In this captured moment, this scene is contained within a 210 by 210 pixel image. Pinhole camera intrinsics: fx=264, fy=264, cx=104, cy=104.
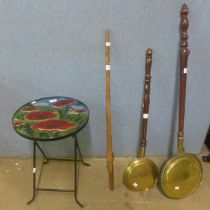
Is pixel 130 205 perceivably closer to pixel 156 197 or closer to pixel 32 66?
pixel 156 197

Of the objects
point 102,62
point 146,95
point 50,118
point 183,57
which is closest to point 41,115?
point 50,118

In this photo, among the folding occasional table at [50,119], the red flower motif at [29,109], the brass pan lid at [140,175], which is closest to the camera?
the folding occasional table at [50,119]

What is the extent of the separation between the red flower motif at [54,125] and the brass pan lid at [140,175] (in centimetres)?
46

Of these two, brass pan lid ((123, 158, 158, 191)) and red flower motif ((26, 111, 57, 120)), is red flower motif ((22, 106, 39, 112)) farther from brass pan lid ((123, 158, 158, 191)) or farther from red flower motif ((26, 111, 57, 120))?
brass pan lid ((123, 158, 158, 191))

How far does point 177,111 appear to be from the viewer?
59.6 inches

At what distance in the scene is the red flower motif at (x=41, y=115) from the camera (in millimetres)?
1256

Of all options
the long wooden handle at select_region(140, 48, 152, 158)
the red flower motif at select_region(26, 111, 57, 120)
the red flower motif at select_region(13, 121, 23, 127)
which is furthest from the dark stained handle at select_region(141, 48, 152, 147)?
the red flower motif at select_region(13, 121, 23, 127)

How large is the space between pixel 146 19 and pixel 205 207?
1015 millimetres

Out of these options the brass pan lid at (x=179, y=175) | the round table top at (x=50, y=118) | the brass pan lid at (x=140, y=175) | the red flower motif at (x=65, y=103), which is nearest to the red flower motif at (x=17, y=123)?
the round table top at (x=50, y=118)

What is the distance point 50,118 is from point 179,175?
0.75 meters

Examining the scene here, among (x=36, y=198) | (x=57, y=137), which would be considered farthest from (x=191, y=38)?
(x=36, y=198)

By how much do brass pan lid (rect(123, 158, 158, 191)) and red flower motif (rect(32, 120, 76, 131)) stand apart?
1.51 feet

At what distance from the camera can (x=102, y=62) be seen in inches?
53.6

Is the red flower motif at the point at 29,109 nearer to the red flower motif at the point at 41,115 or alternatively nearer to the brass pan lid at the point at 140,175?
the red flower motif at the point at 41,115
